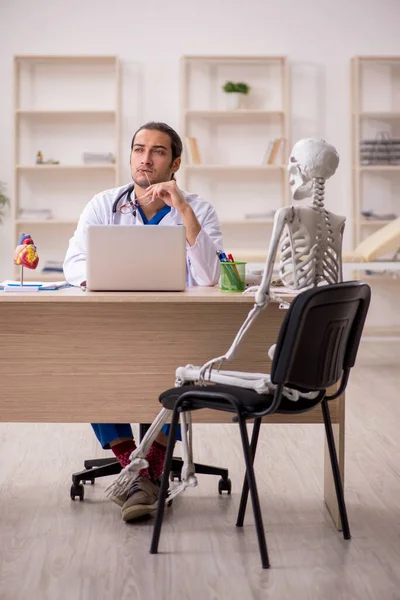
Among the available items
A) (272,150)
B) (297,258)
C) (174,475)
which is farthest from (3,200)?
(297,258)

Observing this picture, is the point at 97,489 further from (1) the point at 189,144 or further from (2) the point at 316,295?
(1) the point at 189,144

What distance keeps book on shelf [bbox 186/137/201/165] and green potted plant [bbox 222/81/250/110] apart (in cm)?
40

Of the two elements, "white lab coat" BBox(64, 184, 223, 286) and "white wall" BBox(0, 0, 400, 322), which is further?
"white wall" BBox(0, 0, 400, 322)

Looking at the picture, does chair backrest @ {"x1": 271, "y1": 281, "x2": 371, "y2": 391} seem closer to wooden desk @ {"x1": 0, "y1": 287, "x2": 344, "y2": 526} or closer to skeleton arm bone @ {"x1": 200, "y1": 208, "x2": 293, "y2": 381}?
skeleton arm bone @ {"x1": 200, "y1": 208, "x2": 293, "y2": 381}

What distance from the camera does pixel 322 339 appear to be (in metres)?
2.24

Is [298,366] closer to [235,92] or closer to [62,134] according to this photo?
[235,92]

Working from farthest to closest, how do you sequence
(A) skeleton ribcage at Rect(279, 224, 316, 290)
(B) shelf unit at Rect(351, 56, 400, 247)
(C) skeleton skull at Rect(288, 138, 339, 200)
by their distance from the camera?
(B) shelf unit at Rect(351, 56, 400, 247), (C) skeleton skull at Rect(288, 138, 339, 200), (A) skeleton ribcage at Rect(279, 224, 316, 290)

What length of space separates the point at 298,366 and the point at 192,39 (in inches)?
200

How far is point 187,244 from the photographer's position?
309cm

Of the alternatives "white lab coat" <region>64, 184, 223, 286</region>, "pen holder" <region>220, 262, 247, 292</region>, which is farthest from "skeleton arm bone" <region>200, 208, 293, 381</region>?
"white lab coat" <region>64, 184, 223, 286</region>

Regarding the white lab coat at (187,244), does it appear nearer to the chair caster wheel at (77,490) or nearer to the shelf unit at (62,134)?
the chair caster wheel at (77,490)

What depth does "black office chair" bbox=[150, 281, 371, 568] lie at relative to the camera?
2.16 meters

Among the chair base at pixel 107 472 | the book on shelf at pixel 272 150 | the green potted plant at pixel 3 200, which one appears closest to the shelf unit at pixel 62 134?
the green potted plant at pixel 3 200

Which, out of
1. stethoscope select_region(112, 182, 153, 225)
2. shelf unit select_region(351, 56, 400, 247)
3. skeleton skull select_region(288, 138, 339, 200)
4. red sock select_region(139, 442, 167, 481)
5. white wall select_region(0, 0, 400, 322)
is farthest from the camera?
shelf unit select_region(351, 56, 400, 247)
